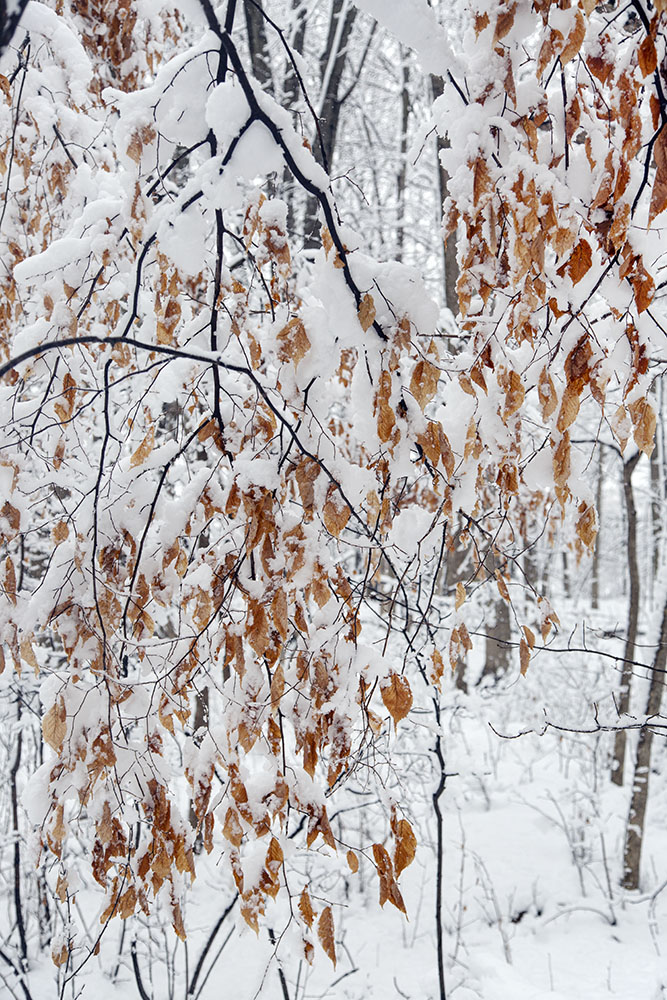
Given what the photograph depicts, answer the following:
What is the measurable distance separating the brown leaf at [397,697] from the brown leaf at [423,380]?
22.3 inches

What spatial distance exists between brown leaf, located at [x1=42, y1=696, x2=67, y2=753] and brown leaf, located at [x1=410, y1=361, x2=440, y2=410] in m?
0.93

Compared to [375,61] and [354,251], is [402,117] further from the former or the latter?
[354,251]

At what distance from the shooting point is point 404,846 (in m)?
1.32

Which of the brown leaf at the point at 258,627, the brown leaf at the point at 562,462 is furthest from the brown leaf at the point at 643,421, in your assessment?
the brown leaf at the point at 258,627

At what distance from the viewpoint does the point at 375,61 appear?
6742 millimetres

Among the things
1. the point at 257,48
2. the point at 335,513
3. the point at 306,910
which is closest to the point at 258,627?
the point at 335,513

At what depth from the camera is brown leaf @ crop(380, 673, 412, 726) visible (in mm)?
1337

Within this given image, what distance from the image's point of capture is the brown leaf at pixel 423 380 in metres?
1.25

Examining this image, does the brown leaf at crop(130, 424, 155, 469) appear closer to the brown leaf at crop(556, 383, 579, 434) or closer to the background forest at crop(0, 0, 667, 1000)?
the background forest at crop(0, 0, 667, 1000)

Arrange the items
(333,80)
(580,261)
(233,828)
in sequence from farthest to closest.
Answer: (333,80), (233,828), (580,261)

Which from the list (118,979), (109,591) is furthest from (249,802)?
(118,979)

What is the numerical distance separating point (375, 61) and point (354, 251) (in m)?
6.69

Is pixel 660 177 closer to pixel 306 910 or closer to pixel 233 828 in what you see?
pixel 233 828

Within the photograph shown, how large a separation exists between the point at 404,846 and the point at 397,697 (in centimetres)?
29
